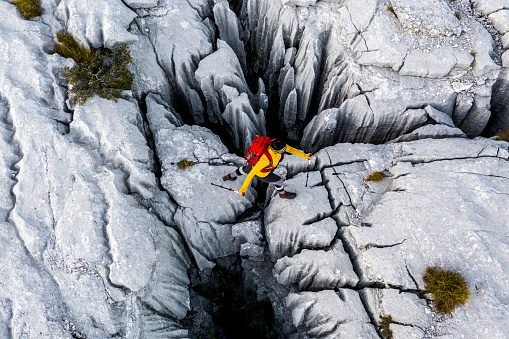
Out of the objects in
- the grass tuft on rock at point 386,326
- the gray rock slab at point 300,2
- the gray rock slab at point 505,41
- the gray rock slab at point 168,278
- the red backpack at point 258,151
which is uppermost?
the gray rock slab at point 505,41

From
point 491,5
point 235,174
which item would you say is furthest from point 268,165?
point 491,5

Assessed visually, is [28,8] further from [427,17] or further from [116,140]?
[427,17]

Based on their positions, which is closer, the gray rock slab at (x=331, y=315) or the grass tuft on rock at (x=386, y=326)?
the grass tuft on rock at (x=386, y=326)

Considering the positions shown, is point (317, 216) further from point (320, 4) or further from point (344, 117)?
point (320, 4)

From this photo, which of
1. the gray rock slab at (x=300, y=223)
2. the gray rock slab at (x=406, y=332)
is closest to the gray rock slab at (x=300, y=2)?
the gray rock slab at (x=300, y=223)

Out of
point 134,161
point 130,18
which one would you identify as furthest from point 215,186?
point 130,18

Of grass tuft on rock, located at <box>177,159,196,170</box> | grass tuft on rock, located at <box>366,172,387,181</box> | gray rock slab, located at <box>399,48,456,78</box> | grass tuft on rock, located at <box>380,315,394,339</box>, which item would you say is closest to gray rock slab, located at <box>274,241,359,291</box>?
grass tuft on rock, located at <box>380,315,394,339</box>

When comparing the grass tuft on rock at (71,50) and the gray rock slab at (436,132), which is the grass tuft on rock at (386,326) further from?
the grass tuft on rock at (71,50)
